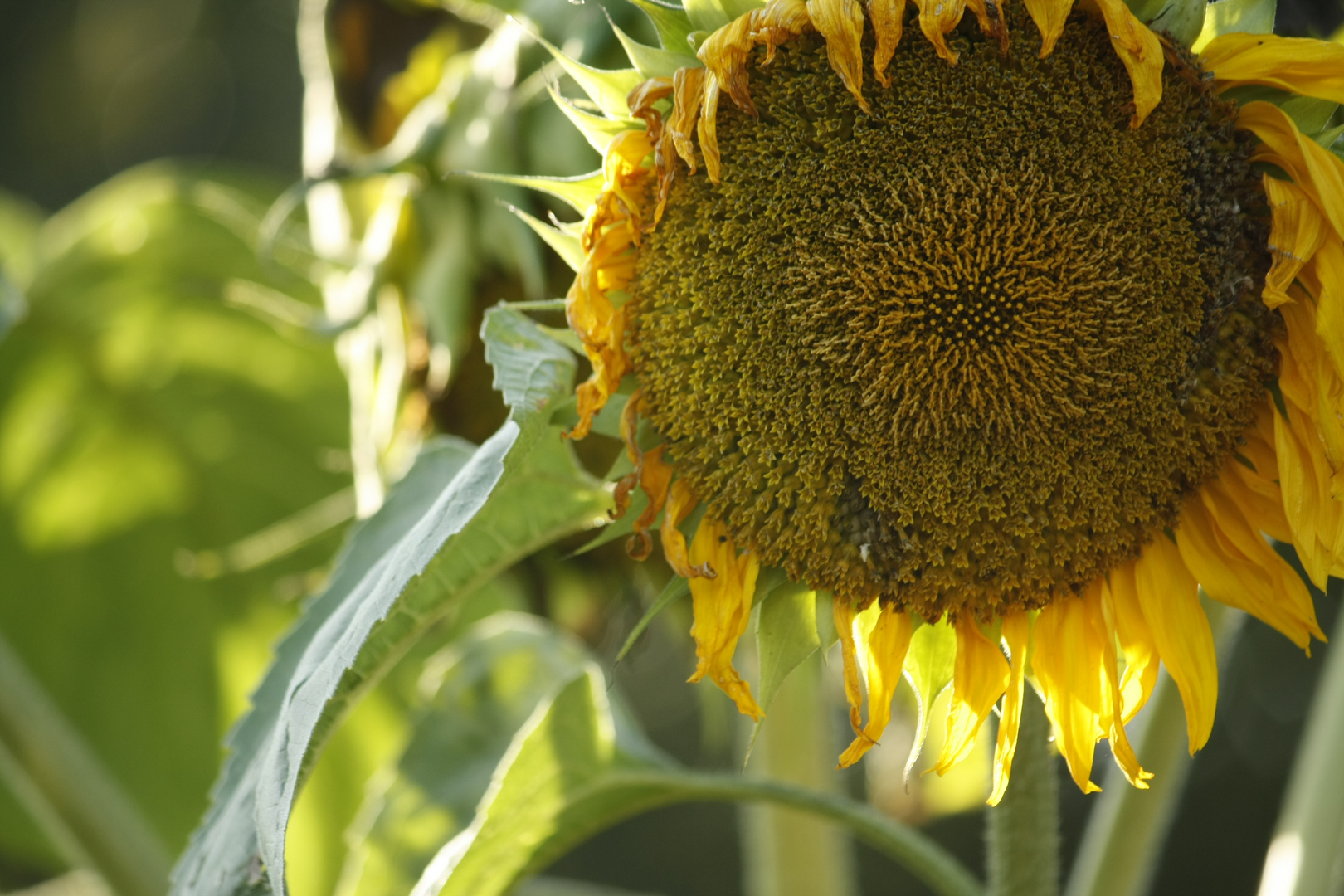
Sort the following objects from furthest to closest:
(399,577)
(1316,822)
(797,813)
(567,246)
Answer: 1. (797,813)
2. (1316,822)
3. (567,246)
4. (399,577)

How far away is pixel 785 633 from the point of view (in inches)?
25.0

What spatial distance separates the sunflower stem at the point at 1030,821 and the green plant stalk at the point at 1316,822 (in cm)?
17

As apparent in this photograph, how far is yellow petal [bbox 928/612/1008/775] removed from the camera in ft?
2.05

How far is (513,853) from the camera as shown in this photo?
2.33ft

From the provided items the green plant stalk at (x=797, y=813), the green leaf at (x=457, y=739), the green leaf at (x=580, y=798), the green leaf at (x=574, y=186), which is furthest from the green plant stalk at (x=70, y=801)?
the green leaf at (x=574, y=186)

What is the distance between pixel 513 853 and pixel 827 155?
415 mm

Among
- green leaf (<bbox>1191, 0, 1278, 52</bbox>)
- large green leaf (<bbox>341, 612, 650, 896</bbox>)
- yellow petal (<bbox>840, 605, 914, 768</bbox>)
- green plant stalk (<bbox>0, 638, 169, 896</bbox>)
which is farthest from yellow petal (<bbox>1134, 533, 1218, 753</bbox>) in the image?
green plant stalk (<bbox>0, 638, 169, 896</bbox>)

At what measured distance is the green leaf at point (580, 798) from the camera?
692 mm

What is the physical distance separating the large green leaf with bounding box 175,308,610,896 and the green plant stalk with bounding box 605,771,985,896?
0.20m

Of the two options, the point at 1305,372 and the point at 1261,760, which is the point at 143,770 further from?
the point at 1261,760

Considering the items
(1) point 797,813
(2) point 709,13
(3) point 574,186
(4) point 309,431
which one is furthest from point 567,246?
(4) point 309,431

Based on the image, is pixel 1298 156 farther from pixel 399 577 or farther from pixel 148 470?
pixel 148 470

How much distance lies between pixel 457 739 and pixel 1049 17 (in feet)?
2.13

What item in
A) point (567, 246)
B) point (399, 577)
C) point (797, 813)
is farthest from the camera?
point (797, 813)
